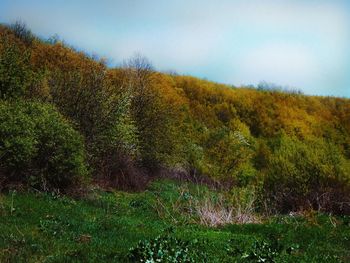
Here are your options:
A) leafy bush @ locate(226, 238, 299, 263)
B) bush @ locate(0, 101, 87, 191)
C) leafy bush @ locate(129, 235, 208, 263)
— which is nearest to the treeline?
bush @ locate(0, 101, 87, 191)

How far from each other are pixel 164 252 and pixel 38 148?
12180 mm

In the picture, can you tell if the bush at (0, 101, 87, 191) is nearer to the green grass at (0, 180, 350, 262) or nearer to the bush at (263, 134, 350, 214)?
the green grass at (0, 180, 350, 262)

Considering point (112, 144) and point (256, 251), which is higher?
point (112, 144)

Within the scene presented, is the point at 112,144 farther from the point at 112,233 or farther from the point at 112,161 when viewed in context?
the point at 112,233

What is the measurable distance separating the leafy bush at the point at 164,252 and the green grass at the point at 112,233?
0.24 metres

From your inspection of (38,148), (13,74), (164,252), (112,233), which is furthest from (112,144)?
(164,252)

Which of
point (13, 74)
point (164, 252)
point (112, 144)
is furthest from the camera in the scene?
point (112, 144)

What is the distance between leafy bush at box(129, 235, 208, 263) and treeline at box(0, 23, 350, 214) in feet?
33.3

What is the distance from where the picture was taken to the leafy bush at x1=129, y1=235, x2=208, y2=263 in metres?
9.66

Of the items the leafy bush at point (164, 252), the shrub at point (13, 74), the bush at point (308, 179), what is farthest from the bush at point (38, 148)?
the leafy bush at point (164, 252)

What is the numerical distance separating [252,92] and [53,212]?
88879 millimetres

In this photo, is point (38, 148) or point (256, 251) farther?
point (38, 148)

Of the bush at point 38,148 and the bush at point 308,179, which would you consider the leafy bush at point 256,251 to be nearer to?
the bush at point 308,179

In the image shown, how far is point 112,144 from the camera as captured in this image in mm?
30656
